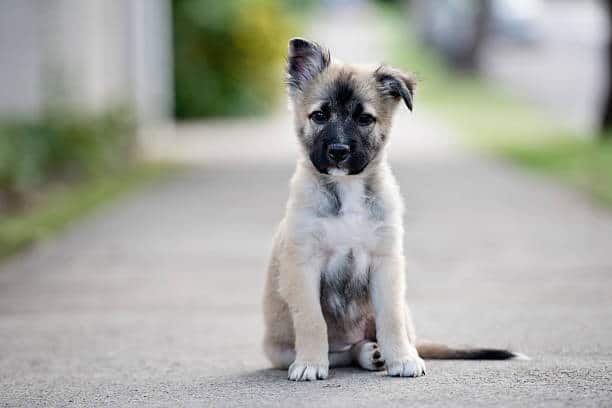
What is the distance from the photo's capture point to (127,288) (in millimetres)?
9359

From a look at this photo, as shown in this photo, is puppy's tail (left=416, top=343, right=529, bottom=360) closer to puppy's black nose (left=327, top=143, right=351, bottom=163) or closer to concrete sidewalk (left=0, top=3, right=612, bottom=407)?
concrete sidewalk (left=0, top=3, right=612, bottom=407)

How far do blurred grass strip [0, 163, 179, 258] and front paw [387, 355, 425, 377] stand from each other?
20.2 feet

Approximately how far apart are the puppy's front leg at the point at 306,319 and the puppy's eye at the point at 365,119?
0.79 meters

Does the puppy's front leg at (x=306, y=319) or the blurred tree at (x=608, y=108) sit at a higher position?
the blurred tree at (x=608, y=108)

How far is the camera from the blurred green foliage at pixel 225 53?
25.5m

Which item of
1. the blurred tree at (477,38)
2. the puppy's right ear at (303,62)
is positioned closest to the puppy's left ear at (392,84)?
Answer: the puppy's right ear at (303,62)

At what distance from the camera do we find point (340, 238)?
5.62 m

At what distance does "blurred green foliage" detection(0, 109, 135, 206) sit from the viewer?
46.2 feet

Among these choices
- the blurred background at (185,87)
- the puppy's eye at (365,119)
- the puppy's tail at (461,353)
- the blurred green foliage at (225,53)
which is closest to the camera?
the puppy's eye at (365,119)

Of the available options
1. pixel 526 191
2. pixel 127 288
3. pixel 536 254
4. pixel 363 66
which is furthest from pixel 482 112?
pixel 363 66

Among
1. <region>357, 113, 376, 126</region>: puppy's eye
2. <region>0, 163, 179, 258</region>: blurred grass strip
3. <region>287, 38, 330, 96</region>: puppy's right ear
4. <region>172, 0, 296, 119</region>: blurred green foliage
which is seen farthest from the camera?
<region>172, 0, 296, 119</region>: blurred green foliage

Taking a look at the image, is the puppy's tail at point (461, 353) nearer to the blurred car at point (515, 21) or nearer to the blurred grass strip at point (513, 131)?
the blurred grass strip at point (513, 131)

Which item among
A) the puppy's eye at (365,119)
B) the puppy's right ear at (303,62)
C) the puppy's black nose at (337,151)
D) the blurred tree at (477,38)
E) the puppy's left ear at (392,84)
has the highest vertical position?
the blurred tree at (477,38)

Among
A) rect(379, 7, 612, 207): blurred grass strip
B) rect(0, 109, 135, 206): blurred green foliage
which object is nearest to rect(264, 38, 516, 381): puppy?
rect(379, 7, 612, 207): blurred grass strip
